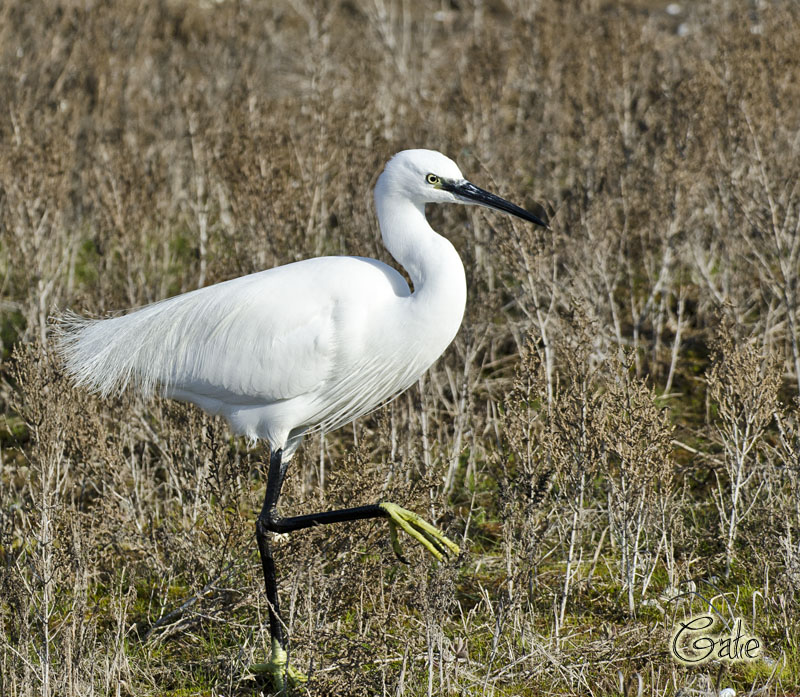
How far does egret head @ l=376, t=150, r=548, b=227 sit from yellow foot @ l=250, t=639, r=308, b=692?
1.52 meters

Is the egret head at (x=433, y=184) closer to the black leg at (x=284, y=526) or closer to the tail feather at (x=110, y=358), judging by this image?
the black leg at (x=284, y=526)

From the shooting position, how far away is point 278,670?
318cm

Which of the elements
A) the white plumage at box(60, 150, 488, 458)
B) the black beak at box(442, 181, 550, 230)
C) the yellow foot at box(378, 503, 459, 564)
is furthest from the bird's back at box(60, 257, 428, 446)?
the yellow foot at box(378, 503, 459, 564)

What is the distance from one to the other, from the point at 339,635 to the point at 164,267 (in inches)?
107

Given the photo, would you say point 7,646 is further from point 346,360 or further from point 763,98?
point 763,98

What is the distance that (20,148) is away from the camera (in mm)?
4812

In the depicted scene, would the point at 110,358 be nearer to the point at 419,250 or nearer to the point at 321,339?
the point at 321,339

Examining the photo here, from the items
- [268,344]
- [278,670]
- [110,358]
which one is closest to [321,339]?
[268,344]

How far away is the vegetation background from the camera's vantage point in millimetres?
3121

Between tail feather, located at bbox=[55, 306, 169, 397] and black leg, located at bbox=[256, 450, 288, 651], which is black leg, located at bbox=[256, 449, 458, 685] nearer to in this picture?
black leg, located at bbox=[256, 450, 288, 651]

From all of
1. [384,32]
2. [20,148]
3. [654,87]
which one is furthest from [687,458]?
[384,32]

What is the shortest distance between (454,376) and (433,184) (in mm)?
1493

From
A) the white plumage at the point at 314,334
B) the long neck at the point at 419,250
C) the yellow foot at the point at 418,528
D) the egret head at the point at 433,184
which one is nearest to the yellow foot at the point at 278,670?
the yellow foot at the point at 418,528

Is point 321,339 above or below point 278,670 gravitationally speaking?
above
